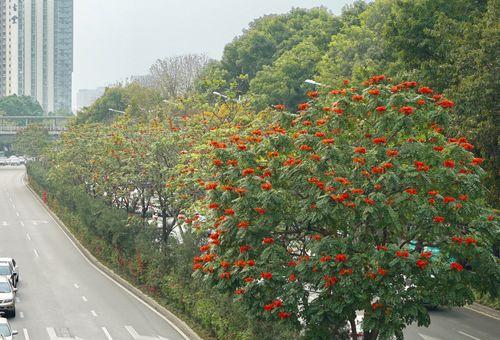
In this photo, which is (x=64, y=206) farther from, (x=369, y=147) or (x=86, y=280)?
(x=369, y=147)

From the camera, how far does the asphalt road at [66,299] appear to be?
94.8 feet

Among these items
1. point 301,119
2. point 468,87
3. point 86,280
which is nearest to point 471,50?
point 468,87

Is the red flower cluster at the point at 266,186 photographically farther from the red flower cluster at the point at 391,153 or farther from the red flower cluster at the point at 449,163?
the red flower cluster at the point at 449,163

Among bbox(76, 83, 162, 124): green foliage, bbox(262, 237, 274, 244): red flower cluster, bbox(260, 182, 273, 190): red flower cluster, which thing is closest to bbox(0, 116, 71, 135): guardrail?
bbox(76, 83, 162, 124): green foliage

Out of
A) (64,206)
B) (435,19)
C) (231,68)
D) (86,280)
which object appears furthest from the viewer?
(231,68)

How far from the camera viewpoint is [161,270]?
33719mm

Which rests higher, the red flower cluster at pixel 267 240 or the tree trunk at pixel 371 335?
the red flower cluster at pixel 267 240

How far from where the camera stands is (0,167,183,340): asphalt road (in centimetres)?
2891

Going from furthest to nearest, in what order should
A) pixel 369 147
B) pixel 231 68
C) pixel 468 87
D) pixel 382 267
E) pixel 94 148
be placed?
pixel 231 68 < pixel 94 148 < pixel 468 87 < pixel 369 147 < pixel 382 267

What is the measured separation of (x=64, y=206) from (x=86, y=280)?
24.0 meters

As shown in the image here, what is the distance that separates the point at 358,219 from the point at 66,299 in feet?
63.1

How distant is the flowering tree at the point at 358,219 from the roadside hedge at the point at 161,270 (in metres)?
2.37

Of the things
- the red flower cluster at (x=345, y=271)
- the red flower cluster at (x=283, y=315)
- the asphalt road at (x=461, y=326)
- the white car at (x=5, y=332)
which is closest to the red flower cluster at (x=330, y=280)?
the red flower cluster at (x=345, y=271)

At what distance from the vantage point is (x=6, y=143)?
568 ft
